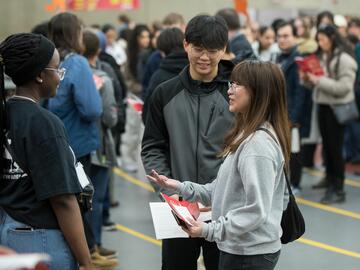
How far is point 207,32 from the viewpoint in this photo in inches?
168

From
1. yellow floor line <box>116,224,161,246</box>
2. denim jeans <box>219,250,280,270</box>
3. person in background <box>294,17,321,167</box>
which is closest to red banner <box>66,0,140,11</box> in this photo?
person in background <box>294,17,321,167</box>

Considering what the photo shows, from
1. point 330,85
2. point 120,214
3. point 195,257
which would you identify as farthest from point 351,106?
point 195,257

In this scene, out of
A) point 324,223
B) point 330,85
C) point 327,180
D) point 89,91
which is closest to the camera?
point 89,91

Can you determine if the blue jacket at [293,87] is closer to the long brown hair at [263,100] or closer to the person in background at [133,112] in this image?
the person in background at [133,112]

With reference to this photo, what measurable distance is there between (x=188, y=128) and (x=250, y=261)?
1037mm

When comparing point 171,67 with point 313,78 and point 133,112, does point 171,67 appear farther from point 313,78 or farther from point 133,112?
point 133,112

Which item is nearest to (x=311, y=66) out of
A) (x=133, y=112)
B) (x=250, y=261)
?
(x=133, y=112)

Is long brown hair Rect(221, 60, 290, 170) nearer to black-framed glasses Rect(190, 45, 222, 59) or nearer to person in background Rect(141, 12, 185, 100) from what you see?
black-framed glasses Rect(190, 45, 222, 59)

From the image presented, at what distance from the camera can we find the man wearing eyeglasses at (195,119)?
428cm

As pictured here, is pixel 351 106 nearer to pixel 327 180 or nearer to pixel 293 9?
pixel 327 180

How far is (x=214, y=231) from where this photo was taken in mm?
3459

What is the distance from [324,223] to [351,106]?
1460mm

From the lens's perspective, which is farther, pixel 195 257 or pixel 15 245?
pixel 195 257


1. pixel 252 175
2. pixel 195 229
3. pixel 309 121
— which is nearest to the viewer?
pixel 252 175
